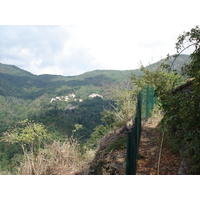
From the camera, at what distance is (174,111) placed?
9.87 feet

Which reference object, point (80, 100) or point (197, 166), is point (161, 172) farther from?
point (80, 100)

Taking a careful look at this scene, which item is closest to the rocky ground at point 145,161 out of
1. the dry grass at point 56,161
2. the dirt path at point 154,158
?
the dirt path at point 154,158

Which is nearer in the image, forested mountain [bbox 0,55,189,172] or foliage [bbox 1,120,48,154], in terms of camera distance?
foliage [bbox 1,120,48,154]

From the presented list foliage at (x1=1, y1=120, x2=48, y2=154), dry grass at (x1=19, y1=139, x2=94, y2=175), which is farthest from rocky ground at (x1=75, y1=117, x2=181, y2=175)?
foliage at (x1=1, y1=120, x2=48, y2=154)

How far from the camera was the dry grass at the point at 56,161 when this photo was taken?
4.48 metres

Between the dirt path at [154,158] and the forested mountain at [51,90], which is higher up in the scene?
the forested mountain at [51,90]

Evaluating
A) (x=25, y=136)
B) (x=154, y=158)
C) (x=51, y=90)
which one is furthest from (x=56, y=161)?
(x=51, y=90)

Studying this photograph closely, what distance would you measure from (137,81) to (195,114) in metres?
10.9

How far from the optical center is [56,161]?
5094 millimetres

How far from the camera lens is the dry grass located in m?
4.48

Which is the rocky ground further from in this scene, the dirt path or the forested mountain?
the forested mountain

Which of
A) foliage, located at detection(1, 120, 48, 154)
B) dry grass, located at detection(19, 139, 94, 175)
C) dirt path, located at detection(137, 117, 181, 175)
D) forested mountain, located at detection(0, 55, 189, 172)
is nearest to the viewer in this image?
dirt path, located at detection(137, 117, 181, 175)

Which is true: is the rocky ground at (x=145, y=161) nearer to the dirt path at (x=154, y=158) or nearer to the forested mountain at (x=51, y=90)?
the dirt path at (x=154, y=158)
